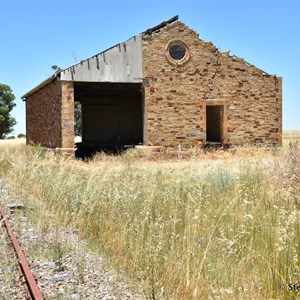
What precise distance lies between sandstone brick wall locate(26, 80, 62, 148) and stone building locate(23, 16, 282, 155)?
4cm

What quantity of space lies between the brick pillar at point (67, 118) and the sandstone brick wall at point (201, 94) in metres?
3.14

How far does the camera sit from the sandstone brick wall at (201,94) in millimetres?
17656

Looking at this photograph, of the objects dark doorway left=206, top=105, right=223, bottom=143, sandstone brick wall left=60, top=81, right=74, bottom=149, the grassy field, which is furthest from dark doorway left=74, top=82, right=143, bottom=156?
the grassy field

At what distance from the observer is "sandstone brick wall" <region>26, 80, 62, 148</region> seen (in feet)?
56.5

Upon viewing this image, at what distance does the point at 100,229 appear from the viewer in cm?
547

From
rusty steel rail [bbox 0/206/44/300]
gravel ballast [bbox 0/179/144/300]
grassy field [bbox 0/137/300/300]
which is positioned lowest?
gravel ballast [bbox 0/179/144/300]

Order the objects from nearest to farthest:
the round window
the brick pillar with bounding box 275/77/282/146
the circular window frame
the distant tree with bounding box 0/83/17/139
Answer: the circular window frame
the round window
the brick pillar with bounding box 275/77/282/146
the distant tree with bounding box 0/83/17/139

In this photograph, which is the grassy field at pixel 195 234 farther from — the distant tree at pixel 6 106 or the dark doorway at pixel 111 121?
the distant tree at pixel 6 106

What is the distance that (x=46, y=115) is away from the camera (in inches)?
774

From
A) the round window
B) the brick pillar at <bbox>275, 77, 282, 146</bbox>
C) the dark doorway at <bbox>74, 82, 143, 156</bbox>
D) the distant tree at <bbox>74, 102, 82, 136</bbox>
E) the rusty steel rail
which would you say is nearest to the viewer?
the rusty steel rail

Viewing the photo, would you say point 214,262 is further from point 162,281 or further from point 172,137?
point 172,137

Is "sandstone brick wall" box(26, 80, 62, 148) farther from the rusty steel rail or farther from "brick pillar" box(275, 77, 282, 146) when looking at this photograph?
the rusty steel rail

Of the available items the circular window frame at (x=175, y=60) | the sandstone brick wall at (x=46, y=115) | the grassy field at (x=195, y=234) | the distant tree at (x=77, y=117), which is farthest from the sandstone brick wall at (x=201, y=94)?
the distant tree at (x=77, y=117)

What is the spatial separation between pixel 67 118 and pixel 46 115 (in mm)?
3620
